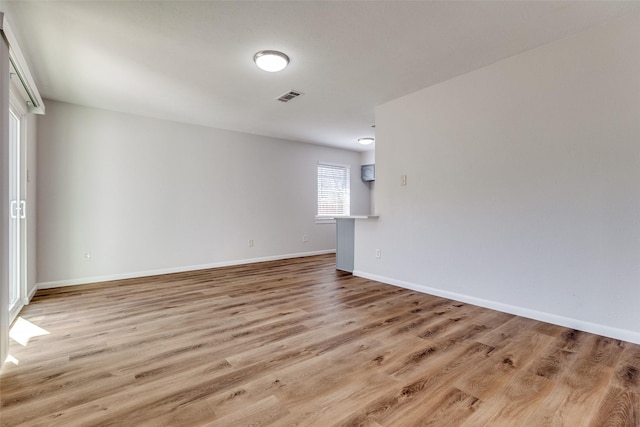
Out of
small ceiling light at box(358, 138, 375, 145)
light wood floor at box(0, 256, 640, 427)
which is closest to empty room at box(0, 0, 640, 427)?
light wood floor at box(0, 256, 640, 427)

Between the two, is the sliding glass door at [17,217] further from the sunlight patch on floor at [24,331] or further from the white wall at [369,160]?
the white wall at [369,160]

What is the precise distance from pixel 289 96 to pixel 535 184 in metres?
2.88

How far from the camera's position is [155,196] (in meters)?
4.54

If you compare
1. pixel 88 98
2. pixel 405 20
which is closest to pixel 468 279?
pixel 405 20

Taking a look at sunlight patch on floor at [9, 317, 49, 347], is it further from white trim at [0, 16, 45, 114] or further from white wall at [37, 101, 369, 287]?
white trim at [0, 16, 45, 114]

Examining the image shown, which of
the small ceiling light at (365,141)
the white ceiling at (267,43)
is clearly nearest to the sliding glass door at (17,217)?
the white ceiling at (267,43)

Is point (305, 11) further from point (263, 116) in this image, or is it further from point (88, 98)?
point (88, 98)

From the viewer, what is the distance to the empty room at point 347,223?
1.66 m

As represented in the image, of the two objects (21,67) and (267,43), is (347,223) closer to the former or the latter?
(267,43)

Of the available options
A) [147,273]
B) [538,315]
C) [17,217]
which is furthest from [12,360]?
[538,315]

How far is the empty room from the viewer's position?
1659 millimetres

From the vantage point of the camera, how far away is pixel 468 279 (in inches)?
124

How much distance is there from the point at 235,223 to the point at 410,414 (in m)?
4.48

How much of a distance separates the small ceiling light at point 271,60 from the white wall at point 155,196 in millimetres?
2613
